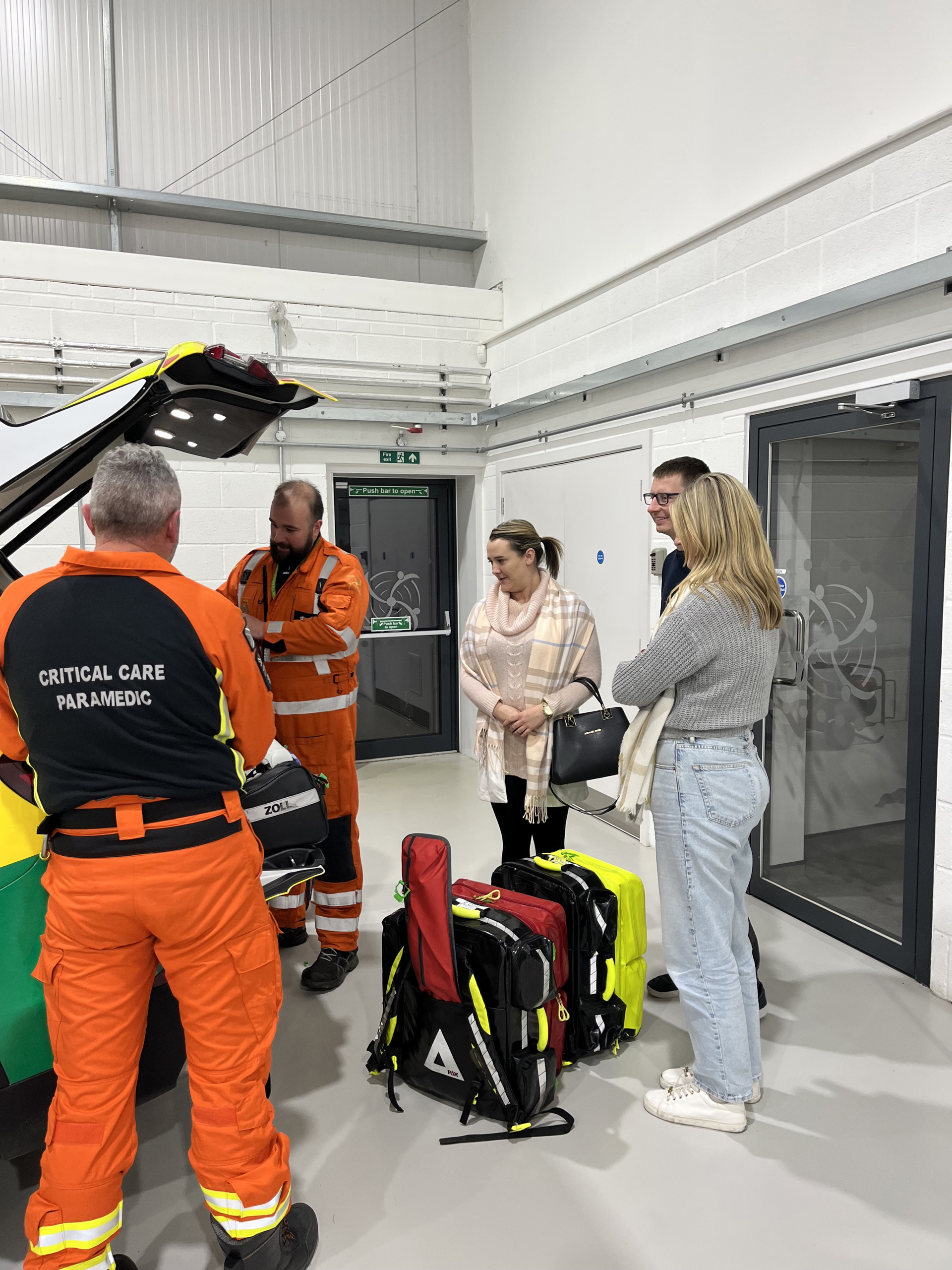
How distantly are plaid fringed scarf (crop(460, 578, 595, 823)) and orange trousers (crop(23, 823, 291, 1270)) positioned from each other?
4.25 ft

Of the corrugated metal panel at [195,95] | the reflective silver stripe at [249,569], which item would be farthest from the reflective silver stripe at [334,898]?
the corrugated metal panel at [195,95]

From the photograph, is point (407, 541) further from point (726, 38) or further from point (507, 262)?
point (726, 38)

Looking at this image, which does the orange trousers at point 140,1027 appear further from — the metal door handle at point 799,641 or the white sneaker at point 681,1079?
the metal door handle at point 799,641

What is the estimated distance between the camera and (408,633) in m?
6.37

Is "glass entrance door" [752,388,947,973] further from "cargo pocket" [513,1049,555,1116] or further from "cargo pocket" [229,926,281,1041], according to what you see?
"cargo pocket" [229,926,281,1041]

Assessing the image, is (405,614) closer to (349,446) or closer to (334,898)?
(349,446)

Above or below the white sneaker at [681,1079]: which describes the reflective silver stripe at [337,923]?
above

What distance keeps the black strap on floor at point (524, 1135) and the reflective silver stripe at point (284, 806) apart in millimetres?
974

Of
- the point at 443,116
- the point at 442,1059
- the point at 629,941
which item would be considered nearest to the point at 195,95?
the point at 443,116

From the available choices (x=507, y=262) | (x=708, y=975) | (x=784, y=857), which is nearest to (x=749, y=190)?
(x=507, y=262)

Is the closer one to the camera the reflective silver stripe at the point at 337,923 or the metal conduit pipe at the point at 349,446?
the reflective silver stripe at the point at 337,923

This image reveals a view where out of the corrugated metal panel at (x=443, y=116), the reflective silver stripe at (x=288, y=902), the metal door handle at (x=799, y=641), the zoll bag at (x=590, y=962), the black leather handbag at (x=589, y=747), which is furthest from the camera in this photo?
the corrugated metal panel at (x=443, y=116)

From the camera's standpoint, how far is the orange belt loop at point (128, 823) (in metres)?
1.61

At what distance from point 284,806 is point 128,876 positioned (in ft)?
1.62
